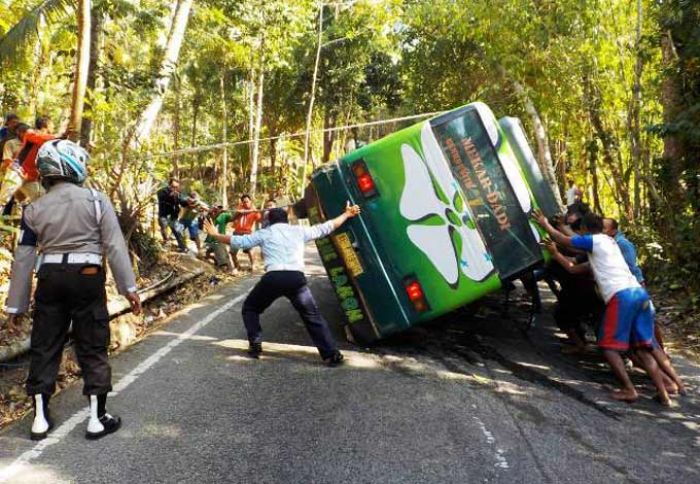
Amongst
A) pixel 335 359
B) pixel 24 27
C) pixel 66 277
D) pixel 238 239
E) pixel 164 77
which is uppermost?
pixel 24 27

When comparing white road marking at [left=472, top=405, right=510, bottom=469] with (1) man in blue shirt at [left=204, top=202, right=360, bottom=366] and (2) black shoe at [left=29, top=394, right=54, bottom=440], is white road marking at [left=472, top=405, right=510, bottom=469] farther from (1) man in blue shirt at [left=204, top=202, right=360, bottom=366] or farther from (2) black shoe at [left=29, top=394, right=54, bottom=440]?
(2) black shoe at [left=29, top=394, right=54, bottom=440]

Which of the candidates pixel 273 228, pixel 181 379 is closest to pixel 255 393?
pixel 181 379

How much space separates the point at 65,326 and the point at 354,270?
2.78 meters

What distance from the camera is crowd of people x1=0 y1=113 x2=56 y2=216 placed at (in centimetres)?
607

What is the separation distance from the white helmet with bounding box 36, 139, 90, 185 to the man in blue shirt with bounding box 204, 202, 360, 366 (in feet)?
5.97

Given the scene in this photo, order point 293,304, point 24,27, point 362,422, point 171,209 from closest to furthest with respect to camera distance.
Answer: point 362,422 < point 293,304 < point 24,27 < point 171,209

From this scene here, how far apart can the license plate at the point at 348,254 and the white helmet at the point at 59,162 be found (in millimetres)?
2645

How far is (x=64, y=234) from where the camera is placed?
3799 mm

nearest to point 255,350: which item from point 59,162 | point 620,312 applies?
point 59,162

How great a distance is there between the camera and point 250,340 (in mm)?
5676

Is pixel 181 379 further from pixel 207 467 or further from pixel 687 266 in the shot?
pixel 687 266

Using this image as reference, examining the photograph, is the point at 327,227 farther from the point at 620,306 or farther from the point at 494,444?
the point at 620,306

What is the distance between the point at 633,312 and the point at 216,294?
6.08 m

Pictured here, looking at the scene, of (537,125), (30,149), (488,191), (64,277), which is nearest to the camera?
(64,277)
